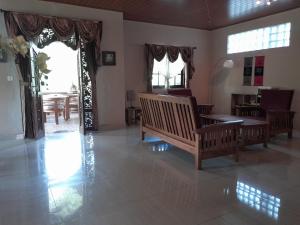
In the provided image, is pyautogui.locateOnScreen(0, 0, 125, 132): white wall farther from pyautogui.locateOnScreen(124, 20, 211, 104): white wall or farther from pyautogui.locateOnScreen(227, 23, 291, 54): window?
pyautogui.locateOnScreen(227, 23, 291, 54): window

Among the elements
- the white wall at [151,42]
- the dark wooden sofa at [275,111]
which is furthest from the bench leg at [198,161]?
A: the white wall at [151,42]

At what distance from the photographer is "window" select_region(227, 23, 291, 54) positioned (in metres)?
5.74

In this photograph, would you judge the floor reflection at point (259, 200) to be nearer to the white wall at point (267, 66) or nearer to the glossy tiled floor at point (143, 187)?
the glossy tiled floor at point (143, 187)

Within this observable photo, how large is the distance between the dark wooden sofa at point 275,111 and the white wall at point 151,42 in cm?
268

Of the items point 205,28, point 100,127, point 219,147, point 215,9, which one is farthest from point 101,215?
point 205,28

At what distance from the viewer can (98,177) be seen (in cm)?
298

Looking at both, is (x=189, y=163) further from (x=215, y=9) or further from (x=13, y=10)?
(x=13, y=10)

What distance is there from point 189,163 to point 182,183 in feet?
2.29

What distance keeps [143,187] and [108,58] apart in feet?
12.0

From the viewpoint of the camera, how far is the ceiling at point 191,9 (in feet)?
16.3

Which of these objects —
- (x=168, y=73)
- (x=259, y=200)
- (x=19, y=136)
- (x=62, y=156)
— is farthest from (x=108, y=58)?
(x=259, y=200)

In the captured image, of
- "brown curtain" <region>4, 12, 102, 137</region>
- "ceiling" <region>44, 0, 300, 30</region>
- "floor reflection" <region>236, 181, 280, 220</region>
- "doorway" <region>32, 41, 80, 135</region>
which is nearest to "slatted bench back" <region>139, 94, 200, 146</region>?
"floor reflection" <region>236, 181, 280, 220</region>

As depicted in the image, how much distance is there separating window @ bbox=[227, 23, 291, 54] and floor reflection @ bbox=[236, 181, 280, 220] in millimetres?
4448

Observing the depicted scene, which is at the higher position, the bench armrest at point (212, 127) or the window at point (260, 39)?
the window at point (260, 39)
